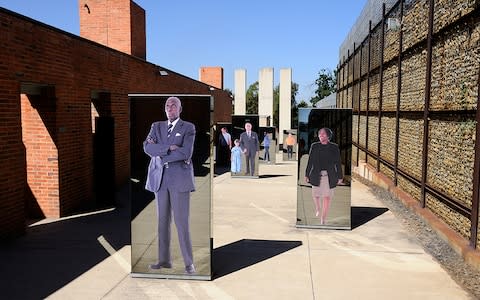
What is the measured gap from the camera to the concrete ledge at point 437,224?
21.3ft

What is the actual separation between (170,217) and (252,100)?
2518 inches

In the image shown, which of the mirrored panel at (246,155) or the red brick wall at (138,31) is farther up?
the red brick wall at (138,31)

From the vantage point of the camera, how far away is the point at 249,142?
17.0 meters

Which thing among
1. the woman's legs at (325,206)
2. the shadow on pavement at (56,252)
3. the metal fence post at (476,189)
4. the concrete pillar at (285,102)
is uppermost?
the concrete pillar at (285,102)

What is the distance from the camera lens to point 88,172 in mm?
10758

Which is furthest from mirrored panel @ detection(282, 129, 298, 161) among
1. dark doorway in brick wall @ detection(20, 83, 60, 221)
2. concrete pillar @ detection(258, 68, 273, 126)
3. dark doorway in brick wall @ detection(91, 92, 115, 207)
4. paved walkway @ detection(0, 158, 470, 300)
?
dark doorway in brick wall @ detection(20, 83, 60, 221)

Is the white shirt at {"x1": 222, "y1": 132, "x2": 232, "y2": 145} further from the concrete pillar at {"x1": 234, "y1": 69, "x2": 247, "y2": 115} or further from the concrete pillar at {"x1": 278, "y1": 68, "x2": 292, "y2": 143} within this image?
the concrete pillar at {"x1": 234, "y1": 69, "x2": 247, "y2": 115}

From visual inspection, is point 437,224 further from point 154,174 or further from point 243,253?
point 154,174

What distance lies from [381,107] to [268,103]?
24897 millimetres

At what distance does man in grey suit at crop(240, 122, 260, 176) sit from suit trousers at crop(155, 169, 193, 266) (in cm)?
1102

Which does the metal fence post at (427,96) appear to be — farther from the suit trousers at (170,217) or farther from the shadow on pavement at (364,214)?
the suit trousers at (170,217)

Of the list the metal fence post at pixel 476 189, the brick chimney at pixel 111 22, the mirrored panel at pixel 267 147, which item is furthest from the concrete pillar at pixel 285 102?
the metal fence post at pixel 476 189

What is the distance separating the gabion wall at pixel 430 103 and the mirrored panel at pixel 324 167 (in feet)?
5.72

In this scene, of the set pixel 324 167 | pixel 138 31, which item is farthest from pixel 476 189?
pixel 138 31
